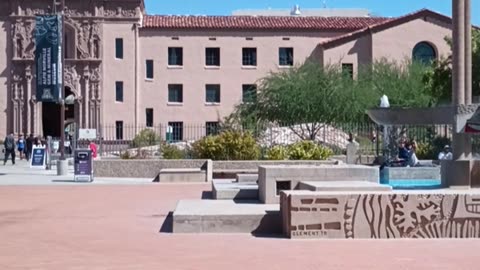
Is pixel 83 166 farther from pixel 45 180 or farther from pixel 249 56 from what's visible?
pixel 249 56

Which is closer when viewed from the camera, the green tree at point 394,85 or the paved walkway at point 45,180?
the paved walkway at point 45,180

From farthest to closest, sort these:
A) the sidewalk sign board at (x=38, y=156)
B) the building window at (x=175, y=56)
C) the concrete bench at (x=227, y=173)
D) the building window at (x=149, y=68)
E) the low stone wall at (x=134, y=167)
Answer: the building window at (x=175, y=56) < the building window at (x=149, y=68) < the sidewalk sign board at (x=38, y=156) < the low stone wall at (x=134, y=167) < the concrete bench at (x=227, y=173)

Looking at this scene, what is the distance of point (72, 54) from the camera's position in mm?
67312

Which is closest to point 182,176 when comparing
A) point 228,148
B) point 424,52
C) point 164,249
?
point 228,148

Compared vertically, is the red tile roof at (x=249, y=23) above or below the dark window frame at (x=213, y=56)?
above

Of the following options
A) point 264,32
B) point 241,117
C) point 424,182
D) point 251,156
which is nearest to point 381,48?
point 264,32

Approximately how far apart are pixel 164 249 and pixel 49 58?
27103 millimetres

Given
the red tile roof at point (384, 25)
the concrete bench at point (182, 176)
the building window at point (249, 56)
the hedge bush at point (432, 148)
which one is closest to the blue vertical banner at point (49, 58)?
the concrete bench at point (182, 176)

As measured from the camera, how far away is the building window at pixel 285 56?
6950 centimetres

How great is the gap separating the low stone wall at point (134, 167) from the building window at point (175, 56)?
113 ft

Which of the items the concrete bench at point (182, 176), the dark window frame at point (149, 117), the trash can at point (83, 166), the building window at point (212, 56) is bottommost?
the concrete bench at point (182, 176)

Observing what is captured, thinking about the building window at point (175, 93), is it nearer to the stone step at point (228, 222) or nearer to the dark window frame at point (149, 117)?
the dark window frame at point (149, 117)

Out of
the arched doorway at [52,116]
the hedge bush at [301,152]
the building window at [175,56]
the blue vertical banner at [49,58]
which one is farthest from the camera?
the arched doorway at [52,116]

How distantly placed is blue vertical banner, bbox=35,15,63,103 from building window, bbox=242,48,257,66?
31.5 m
